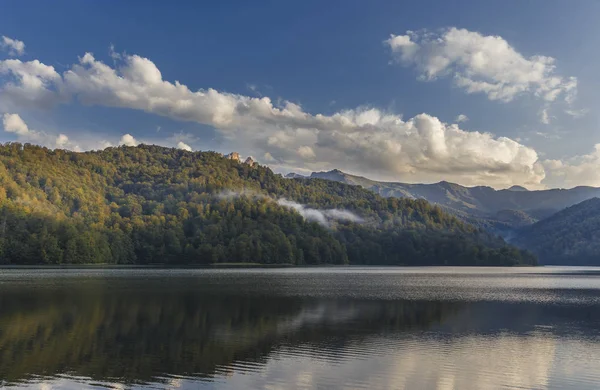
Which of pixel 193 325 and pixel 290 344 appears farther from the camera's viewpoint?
pixel 193 325

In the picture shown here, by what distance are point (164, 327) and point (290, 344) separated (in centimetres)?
1257

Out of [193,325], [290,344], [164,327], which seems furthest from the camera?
[193,325]

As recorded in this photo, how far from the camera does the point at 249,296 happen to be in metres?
75.6

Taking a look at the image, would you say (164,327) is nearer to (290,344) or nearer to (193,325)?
(193,325)

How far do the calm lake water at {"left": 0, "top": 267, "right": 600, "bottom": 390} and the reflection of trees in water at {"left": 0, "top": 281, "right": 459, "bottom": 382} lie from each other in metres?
0.11

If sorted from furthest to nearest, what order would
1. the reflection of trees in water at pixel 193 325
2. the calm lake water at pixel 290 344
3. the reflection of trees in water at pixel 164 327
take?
the reflection of trees in water at pixel 193 325 < the reflection of trees in water at pixel 164 327 < the calm lake water at pixel 290 344

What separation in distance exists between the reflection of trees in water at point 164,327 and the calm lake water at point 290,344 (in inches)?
4.2

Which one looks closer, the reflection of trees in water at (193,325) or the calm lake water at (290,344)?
the calm lake water at (290,344)

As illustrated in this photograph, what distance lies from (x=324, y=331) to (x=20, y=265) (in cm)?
16242

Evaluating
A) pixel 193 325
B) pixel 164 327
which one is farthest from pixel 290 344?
pixel 164 327

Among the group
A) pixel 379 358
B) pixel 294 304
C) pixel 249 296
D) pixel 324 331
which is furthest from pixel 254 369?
pixel 249 296

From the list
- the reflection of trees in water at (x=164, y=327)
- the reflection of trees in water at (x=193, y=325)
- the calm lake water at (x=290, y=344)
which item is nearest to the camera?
the calm lake water at (x=290, y=344)

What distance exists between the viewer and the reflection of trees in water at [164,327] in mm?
31141

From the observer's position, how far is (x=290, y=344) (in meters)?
38.2
